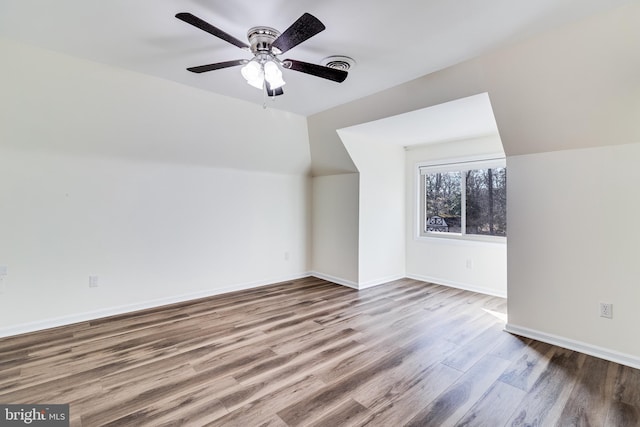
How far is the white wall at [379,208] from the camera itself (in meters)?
4.40

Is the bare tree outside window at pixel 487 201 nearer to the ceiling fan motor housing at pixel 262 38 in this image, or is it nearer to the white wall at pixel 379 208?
the white wall at pixel 379 208

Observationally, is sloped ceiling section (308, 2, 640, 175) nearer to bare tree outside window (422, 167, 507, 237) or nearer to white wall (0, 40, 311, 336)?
bare tree outside window (422, 167, 507, 237)

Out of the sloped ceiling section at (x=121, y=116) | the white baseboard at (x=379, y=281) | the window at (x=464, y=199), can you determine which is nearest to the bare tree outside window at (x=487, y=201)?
the window at (x=464, y=199)

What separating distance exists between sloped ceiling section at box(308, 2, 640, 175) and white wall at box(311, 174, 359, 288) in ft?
5.74

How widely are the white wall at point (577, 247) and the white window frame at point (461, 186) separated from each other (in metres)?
1.11

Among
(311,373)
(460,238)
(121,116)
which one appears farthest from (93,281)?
(460,238)

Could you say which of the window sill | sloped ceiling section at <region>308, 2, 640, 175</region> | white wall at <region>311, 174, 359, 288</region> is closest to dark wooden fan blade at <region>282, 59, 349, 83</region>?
sloped ceiling section at <region>308, 2, 640, 175</region>

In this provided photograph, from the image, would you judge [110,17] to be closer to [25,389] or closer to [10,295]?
→ [25,389]

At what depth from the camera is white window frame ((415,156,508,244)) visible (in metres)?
4.13

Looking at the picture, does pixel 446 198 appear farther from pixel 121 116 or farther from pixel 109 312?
pixel 109 312

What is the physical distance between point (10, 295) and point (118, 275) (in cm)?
85

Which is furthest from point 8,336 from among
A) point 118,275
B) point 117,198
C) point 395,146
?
point 395,146

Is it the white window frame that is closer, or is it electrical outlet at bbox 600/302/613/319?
electrical outlet at bbox 600/302/613/319

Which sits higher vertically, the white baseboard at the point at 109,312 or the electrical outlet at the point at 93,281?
the electrical outlet at the point at 93,281
